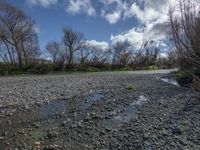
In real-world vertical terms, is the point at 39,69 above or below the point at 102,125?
above

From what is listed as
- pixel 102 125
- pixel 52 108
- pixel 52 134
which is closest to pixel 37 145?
pixel 52 134

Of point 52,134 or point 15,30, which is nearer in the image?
point 52,134

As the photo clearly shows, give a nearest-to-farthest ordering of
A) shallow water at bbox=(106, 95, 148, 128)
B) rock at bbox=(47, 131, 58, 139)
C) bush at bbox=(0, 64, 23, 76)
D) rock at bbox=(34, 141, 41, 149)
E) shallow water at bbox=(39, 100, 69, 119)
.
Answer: rock at bbox=(34, 141, 41, 149), rock at bbox=(47, 131, 58, 139), shallow water at bbox=(106, 95, 148, 128), shallow water at bbox=(39, 100, 69, 119), bush at bbox=(0, 64, 23, 76)

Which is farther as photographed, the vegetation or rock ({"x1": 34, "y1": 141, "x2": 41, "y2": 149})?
the vegetation

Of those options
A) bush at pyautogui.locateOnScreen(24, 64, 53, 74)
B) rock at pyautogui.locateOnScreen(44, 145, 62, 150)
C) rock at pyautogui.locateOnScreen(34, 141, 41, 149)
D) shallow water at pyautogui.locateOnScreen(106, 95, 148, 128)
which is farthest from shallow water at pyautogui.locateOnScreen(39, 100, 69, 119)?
bush at pyautogui.locateOnScreen(24, 64, 53, 74)

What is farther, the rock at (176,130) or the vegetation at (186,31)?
the vegetation at (186,31)

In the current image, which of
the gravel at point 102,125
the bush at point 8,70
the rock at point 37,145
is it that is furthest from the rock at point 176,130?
the bush at point 8,70

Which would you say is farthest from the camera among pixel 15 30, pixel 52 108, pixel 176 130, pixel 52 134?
pixel 15 30

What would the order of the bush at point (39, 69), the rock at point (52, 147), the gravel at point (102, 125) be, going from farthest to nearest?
the bush at point (39, 69)
the gravel at point (102, 125)
the rock at point (52, 147)

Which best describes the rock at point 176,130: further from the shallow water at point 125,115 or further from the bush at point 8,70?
the bush at point 8,70

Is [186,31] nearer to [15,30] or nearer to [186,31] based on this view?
[186,31]

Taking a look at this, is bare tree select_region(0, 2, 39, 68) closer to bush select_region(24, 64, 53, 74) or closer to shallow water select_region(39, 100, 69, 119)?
bush select_region(24, 64, 53, 74)

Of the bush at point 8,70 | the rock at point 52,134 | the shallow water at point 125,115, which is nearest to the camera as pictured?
the rock at point 52,134

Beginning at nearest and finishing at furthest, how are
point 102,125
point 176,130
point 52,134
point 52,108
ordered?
point 52,134 → point 176,130 → point 102,125 → point 52,108
